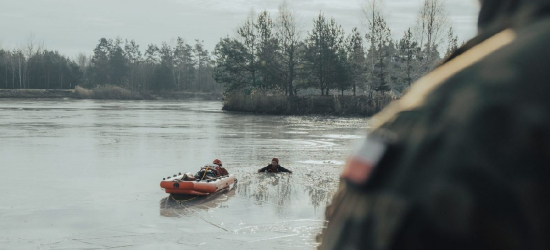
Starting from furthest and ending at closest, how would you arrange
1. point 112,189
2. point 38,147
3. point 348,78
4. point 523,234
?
point 348,78
point 38,147
point 112,189
point 523,234

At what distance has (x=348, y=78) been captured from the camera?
192ft

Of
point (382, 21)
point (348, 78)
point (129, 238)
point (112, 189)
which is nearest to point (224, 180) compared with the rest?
point (112, 189)

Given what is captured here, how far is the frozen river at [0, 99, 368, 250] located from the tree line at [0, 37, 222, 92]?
278 ft

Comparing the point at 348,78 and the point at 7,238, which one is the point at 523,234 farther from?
the point at 348,78

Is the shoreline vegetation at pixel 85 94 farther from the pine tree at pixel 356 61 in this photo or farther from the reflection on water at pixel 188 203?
the reflection on water at pixel 188 203

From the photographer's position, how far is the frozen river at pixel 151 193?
1009cm

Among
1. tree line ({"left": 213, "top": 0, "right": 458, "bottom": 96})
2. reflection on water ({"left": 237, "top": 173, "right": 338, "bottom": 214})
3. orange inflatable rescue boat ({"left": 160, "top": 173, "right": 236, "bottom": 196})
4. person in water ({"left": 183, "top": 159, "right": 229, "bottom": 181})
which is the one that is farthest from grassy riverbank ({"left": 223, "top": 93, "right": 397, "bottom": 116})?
orange inflatable rescue boat ({"left": 160, "top": 173, "right": 236, "bottom": 196})

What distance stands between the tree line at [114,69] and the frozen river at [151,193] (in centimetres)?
8464

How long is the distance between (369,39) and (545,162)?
54202 mm

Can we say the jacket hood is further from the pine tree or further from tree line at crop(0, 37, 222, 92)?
tree line at crop(0, 37, 222, 92)

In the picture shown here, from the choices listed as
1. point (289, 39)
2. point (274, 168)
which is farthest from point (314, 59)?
point (274, 168)

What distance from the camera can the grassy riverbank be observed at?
1893 inches

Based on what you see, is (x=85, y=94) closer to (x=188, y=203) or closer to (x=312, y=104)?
(x=312, y=104)

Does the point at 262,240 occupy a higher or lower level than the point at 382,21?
lower
